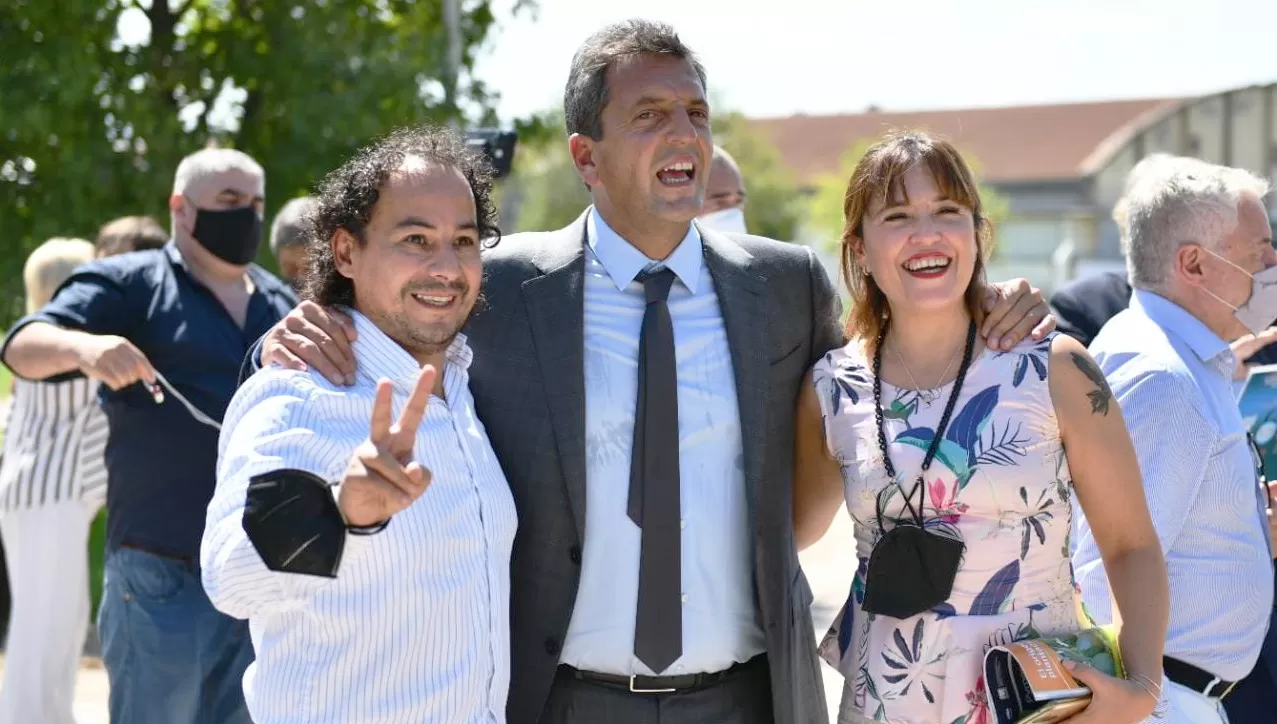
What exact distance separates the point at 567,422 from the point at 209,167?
7.57ft

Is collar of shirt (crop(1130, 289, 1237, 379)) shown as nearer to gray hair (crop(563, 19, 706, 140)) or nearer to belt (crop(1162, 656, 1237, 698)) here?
belt (crop(1162, 656, 1237, 698))

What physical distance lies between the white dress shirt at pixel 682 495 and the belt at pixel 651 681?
2cm

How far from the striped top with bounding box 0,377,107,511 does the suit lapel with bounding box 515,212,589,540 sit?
3251mm

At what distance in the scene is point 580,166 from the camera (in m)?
3.23

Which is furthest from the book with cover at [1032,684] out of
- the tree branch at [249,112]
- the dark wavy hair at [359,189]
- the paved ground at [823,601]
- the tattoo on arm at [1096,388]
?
the tree branch at [249,112]

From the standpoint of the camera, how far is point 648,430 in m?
2.86

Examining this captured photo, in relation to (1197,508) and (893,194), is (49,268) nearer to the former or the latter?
(893,194)

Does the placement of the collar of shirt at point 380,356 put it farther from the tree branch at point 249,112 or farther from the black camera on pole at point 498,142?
the tree branch at point 249,112

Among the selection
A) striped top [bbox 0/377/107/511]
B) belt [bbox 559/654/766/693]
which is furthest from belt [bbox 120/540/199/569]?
belt [bbox 559/654/766/693]

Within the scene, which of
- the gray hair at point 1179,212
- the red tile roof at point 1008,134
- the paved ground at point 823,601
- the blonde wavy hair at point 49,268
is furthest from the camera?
the red tile roof at point 1008,134

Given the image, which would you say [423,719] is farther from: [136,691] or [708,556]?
[136,691]

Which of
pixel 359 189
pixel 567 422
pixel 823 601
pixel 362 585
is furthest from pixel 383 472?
pixel 823 601

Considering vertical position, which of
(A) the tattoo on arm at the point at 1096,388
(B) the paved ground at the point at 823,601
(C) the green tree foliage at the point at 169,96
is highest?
(C) the green tree foliage at the point at 169,96

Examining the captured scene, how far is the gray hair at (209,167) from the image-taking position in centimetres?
457
